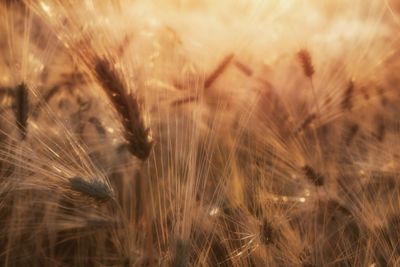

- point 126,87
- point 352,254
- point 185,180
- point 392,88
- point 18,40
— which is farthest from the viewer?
point 392,88

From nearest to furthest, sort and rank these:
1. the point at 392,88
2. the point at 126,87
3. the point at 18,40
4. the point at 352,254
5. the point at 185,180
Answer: the point at 126,87, the point at 185,180, the point at 352,254, the point at 18,40, the point at 392,88

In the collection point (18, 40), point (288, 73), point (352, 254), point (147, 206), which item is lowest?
point (352, 254)

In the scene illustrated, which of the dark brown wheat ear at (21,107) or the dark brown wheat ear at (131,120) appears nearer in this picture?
the dark brown wheat ear at (131,120)

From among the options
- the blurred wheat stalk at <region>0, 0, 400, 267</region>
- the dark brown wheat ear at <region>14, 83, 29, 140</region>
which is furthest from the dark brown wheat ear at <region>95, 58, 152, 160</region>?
the dark brown wheat ear at <region>14, 83, 29, 140</region>

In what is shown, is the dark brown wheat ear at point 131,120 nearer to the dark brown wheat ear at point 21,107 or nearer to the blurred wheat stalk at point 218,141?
the blurred wheat stalk at point 218,141

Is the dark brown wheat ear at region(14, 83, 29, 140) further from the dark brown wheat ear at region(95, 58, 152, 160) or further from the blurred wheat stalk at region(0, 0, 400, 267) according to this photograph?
the dark brown wheat ear at region(95, 58, 152, 160)

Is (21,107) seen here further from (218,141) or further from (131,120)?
(218,141)

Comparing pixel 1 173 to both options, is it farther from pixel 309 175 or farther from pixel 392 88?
pixel 392 88

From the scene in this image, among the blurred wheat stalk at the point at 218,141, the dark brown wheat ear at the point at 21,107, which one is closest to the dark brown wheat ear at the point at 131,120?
the blurred wheat stalk at the point at 218,141

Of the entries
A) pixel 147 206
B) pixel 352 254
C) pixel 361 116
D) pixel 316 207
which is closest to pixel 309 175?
pixel 316 207

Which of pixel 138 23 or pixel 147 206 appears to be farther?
pixel 138 23
